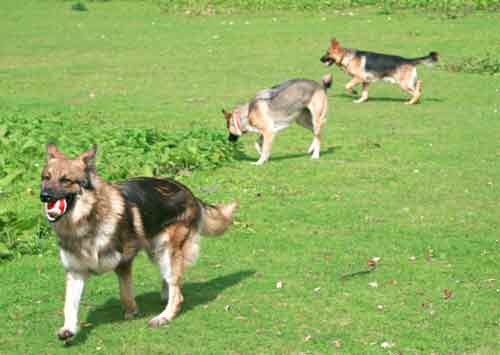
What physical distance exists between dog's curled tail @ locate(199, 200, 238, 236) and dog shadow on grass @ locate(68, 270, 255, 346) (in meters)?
0.61

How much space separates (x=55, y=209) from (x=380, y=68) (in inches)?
570

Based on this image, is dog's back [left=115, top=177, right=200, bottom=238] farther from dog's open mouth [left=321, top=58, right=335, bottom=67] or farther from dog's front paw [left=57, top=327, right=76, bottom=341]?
dog's open mouth [left=321, top=58, right=335, bottom=67]

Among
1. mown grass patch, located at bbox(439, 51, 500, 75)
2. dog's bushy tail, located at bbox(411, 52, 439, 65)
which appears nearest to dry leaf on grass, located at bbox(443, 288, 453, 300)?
dog's bushy tail, located at bbox(411, 52, 439, 65)

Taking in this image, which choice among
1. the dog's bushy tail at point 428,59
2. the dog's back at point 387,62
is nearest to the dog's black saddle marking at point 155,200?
the dog's back at point 387,62

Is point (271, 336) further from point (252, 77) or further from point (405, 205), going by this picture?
point (252, 77)

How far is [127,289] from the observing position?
737 centimetres

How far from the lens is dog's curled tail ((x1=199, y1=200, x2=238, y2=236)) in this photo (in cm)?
793

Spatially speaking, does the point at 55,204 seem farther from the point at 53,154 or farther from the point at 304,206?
the point at 304,206

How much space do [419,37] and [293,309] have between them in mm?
19182

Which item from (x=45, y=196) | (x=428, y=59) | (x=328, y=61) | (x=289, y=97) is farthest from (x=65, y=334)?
(x=328, y=61)

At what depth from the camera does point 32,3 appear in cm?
3238

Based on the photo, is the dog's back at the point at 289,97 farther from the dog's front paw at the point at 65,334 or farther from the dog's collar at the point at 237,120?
the dog's front paw at the point at 65,334

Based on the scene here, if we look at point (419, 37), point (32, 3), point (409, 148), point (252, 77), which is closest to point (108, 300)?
point (409, 148)

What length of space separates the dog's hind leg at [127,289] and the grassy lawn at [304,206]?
103mm
